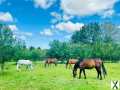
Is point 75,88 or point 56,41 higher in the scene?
point 56,41

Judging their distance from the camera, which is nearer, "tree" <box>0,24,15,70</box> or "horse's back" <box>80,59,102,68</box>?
"horse's back" <box>80,59,102,68</box>

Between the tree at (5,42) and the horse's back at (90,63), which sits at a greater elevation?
the tree at (5,42)

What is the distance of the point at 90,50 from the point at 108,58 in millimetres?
8941

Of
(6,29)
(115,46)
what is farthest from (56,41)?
(6,29)

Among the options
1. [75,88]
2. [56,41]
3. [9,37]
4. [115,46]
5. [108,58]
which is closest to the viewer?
[75,88]

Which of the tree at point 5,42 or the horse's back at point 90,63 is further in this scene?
the tree at point 5,42

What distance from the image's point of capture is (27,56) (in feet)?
444

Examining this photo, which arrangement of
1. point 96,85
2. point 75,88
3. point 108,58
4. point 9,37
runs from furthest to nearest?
point 108,58 → point 9,37 → point 96,85 → point 75,88

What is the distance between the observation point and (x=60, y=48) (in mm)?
136625

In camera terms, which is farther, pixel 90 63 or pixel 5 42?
pixel 5 42

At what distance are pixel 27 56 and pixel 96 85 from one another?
107950 millimetres

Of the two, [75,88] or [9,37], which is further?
[9,37]

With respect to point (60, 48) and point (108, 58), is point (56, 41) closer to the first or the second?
point (60, 48)

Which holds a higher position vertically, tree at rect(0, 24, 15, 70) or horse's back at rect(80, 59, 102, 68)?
tree at rect(0, 24, 15, 70)
